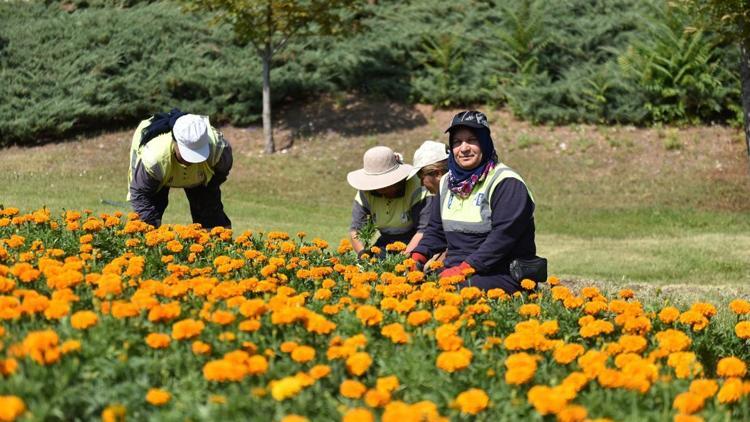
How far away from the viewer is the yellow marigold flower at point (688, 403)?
285 cm

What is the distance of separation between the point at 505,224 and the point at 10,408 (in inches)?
142

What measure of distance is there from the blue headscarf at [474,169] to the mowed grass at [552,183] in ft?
13.8

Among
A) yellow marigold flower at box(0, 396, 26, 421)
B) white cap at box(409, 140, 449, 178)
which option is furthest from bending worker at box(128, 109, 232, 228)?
yellow marigold flower at box(0, 396, 26, 421)

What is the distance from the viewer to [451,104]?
18875 millimetres

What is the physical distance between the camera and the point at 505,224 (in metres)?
5.60

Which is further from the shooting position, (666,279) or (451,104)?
(451,104)

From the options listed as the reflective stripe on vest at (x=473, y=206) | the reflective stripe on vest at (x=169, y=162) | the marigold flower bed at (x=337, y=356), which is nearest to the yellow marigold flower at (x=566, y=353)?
the marigold flower bed at (x=337, y=356)

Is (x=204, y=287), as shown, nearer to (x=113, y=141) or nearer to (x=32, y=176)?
(x=32, y=176)

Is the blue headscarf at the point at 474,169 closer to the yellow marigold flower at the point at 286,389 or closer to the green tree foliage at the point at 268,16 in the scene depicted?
the yellow marigold flower at the point at 286,389

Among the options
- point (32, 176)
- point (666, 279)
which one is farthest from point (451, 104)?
point (666, 279)

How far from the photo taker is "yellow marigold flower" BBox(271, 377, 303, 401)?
2.79 meters

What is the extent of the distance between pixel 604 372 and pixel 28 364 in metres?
1.85

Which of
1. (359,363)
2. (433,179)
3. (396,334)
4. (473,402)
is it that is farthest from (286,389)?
(433,179)

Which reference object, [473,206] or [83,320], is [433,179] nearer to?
[473,206]
